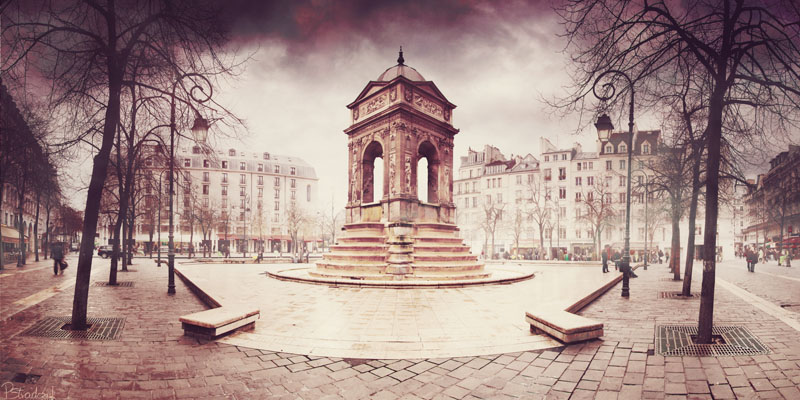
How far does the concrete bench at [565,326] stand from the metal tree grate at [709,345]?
0.93 m

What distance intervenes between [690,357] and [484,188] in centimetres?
6411

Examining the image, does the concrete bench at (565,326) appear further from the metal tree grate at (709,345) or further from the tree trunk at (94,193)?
the tree trunk at (94,193)

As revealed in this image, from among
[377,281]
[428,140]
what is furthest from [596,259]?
[377,281]

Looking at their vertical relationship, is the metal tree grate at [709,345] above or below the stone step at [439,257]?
below

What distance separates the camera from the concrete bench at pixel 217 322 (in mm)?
6215

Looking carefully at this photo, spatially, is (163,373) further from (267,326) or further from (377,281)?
(377,281)

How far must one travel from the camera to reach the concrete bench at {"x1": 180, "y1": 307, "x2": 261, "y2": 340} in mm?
6215

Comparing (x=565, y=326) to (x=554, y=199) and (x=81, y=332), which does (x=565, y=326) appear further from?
(x=554, y=199)

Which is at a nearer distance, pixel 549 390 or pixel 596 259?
pixel 549 390

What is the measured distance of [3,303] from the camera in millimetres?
10094

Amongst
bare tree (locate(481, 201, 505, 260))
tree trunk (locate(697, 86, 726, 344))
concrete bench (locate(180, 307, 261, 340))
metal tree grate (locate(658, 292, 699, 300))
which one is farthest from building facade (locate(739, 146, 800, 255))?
bare tree (locate(481, 201, 505, 260))

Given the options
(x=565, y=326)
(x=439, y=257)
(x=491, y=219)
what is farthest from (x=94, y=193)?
(x=491, y=219)

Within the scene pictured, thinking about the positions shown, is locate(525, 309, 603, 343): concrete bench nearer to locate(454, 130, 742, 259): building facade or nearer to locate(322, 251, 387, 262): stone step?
locate(322, 251, 387, 262): stone step

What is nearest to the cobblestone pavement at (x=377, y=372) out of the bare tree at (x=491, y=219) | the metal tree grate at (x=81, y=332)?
the metal tree grate at (x=81, y=332)
